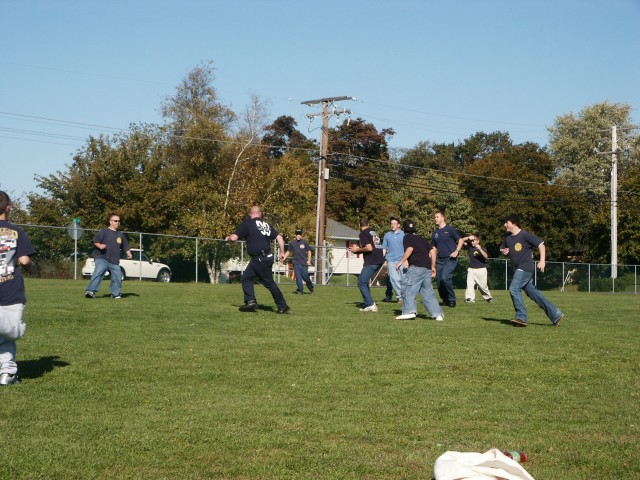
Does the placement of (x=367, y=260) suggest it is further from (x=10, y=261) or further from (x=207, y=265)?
(x=207, y=265)

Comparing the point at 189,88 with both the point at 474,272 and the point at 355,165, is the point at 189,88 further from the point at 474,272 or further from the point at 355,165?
the point at 474,272

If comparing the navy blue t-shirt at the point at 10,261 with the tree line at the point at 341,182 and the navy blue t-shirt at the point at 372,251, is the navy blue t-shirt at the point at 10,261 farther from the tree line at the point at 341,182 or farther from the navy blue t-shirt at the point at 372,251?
the tree line at the point at 341,182

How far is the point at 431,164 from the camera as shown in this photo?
89938 millimetres

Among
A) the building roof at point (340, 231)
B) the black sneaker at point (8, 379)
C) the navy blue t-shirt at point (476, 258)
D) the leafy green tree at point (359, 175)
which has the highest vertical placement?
the leafy green tree at point (359, 175)

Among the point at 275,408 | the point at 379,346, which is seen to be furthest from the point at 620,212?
the point at 275,408

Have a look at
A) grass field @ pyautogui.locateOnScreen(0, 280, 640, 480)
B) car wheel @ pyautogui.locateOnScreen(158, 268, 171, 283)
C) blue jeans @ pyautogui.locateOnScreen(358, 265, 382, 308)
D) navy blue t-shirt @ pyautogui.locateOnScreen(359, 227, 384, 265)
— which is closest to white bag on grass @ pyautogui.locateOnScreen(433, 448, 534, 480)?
grass field @ pyautogui.locateOnScreen(0, 280, 640, 480)

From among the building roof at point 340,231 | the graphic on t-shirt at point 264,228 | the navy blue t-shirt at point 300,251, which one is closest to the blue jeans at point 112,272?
the graphic on t-shirt at point 264,228

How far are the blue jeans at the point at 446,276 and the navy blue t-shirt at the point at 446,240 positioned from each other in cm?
17

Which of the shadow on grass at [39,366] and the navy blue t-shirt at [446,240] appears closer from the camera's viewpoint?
the shadow on grass at [39,366]

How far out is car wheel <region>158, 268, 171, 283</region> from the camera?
1421 inches

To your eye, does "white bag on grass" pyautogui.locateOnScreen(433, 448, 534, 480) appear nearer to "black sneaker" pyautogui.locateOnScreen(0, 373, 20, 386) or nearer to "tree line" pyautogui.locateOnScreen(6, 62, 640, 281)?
"black sneaker" pyautogui.locateOnScreen(0, 373, 20, 386)

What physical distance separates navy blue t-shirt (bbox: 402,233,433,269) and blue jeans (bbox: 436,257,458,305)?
394cm

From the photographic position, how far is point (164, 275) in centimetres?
3647

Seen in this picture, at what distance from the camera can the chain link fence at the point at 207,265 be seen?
32.6 m
